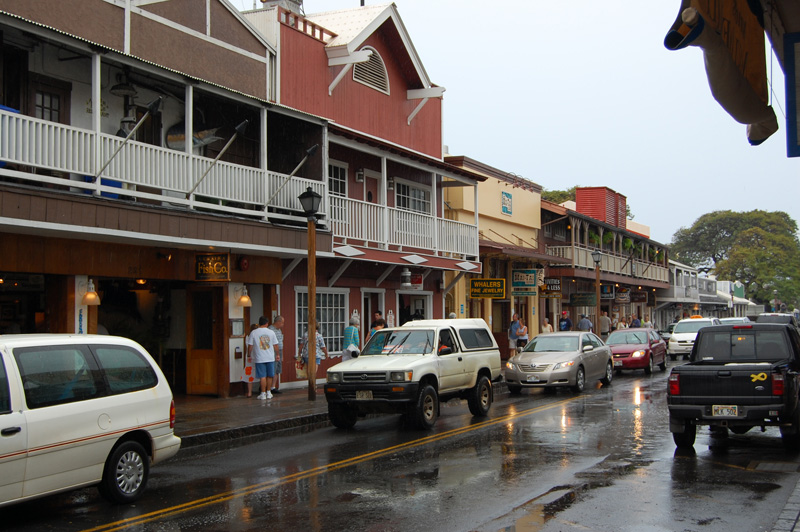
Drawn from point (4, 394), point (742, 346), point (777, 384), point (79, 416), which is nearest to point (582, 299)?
point (742, 346)

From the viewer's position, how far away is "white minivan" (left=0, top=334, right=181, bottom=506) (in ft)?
24.1

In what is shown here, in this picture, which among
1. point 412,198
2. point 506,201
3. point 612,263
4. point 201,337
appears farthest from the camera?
point 612,263

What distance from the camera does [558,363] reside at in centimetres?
1941

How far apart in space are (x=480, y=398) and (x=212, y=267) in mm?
6102

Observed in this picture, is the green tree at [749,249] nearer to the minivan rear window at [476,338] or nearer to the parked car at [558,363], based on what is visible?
the parked car at [558,363]

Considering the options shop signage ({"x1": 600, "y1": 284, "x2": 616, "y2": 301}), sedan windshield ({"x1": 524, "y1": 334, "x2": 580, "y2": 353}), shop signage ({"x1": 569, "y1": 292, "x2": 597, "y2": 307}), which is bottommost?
sedan windshield ({"x1": 524, "y1": 334, "x2": 580, "y2": 353})

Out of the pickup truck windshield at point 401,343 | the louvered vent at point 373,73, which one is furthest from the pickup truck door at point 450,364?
the louvered vent at point 373,73

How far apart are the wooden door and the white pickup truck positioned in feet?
15.5

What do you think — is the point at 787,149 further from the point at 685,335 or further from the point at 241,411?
the point at 685,335

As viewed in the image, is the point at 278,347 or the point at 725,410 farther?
the point at 278,347

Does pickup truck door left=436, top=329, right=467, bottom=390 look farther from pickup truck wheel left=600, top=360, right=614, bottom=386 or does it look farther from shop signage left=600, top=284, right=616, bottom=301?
shop signage left=600, top=284, right=616, bottom=301

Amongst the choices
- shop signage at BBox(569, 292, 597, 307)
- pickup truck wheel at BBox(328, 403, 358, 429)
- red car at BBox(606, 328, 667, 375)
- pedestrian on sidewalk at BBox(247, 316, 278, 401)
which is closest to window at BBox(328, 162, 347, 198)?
pedestrian on sidewalk at BBox(247, 316, 278, 401)

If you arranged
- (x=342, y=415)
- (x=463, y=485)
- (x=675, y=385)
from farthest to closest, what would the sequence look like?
(x=342, y=415)
(x=675, y=385)
(x=463, y=485)

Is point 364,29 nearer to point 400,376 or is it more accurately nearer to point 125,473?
point 400,376
